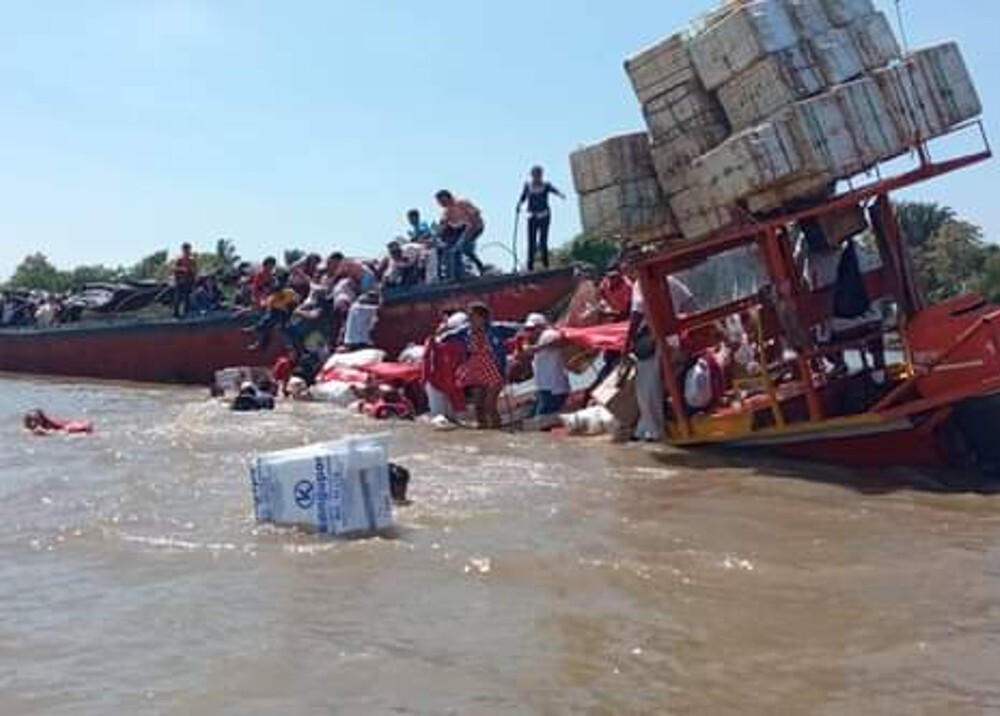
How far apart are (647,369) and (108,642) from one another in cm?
667

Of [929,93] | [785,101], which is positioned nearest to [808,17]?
[785,101]

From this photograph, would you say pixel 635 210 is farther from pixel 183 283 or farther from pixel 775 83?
pixel 183 283

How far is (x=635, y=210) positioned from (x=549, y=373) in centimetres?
273

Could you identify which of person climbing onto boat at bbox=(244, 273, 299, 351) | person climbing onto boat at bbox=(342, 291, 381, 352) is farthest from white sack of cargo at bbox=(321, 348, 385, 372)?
person climbing onto boat at bbox=(244, 273, 299, 351)

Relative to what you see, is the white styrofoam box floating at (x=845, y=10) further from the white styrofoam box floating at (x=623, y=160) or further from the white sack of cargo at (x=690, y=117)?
the white styrofoam box floating at (x=623, y=160)

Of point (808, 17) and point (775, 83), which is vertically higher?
point (808, 17)

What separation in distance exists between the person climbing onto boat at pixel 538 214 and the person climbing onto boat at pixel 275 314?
12.7ft

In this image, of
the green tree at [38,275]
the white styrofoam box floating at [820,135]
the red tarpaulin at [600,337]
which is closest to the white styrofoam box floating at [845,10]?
the white styrofoam box floating at [820,135]

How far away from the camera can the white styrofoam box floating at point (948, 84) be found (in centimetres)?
1046

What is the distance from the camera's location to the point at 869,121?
1027 cm

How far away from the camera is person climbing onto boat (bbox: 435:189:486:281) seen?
1936cm

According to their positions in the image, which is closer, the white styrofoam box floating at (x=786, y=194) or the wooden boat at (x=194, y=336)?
the white styrofoam box floating at (x=786, y=194)

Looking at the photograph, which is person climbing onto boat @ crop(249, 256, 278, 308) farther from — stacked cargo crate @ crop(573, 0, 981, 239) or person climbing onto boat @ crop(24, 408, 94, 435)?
stacked cargo crate @ crop(573, 0, 981, 239)

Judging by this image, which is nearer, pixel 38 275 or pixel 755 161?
pixel 755 161
